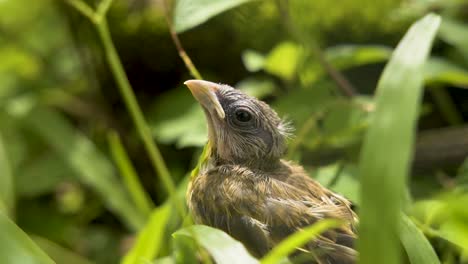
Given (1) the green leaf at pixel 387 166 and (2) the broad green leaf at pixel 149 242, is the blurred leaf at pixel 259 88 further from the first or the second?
(1) the green leaf at pixel 387 166

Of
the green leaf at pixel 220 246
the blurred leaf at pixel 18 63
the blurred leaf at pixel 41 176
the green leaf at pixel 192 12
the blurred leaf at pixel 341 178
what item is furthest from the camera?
the blurred leaf at pixel 18 63

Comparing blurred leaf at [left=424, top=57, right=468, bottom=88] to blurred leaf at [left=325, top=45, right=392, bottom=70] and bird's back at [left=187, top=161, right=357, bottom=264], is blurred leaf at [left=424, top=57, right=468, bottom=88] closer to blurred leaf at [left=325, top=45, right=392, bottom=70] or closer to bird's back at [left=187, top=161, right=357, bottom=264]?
blurred leaf at [left=325, top=45, right=392, bottom=70]

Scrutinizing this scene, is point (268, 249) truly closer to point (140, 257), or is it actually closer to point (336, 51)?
point (140, 257)

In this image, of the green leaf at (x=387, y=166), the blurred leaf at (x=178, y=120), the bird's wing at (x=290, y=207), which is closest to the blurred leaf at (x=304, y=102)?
the blurred leaf at (x=178, y=120)

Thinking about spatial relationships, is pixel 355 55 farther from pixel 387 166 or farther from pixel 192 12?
pixel 387 166

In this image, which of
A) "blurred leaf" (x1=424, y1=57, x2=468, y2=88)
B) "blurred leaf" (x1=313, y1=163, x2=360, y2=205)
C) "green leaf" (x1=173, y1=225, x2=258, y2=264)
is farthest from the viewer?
"blurred leaf" (x1=424, y1=57, x2=468, y2=88)

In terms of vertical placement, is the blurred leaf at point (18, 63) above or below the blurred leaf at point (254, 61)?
above

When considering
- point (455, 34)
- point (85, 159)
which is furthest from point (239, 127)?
point (85, 159)

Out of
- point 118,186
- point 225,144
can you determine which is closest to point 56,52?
point 118,186

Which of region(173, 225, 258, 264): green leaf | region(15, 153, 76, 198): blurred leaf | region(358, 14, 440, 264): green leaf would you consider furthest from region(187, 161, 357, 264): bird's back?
region(15, 153, 76, 198): blurred leaf
